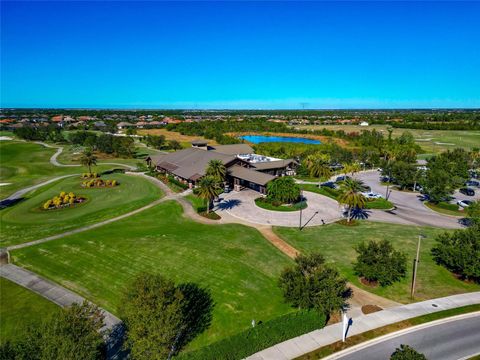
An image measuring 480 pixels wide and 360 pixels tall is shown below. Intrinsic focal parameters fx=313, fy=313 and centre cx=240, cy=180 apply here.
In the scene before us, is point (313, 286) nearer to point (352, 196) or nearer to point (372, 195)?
point (352, 196)

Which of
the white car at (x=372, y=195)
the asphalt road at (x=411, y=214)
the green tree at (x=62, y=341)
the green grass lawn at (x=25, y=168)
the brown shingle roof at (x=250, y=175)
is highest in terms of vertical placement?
the brown shingle roof at (x=250, y=175)

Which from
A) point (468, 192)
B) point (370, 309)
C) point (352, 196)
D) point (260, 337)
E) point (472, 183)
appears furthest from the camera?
point (472, 183)

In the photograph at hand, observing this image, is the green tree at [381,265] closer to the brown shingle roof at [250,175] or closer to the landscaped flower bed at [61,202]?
the brown shingle roof at [250,175]

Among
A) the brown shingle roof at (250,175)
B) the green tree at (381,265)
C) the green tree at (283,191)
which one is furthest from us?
the brown shingle roof at (250,175)

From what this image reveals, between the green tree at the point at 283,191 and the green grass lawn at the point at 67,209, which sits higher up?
the green tree at the point at 283,191

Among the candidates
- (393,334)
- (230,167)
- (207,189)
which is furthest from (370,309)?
(230,167)

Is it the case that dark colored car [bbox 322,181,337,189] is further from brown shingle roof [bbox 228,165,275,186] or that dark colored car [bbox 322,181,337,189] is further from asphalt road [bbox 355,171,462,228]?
Answer: brown shingle roof [bbox 228,165,275,186]

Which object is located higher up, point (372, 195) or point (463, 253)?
point (463, 253)

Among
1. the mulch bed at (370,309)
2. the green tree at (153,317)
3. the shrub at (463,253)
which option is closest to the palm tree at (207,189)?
the green tree at (153,317)
